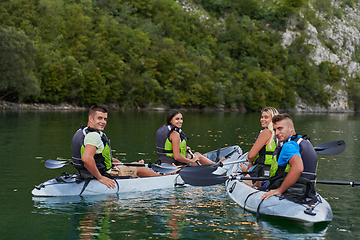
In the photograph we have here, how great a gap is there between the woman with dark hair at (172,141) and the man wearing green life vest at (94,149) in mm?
1614

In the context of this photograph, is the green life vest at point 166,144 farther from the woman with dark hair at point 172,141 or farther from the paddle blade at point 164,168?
the paddle blade at point 164,168

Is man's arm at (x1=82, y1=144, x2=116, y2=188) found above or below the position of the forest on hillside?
below

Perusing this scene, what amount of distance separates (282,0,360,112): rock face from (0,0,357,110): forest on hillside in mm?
2431

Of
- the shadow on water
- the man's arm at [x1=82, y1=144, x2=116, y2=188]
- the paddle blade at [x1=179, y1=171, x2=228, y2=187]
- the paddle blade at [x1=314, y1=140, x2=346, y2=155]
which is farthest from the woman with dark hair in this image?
the paddle blade at [x1=314, y1=140, x2=346, y2=155]

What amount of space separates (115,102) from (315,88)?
2416 inches

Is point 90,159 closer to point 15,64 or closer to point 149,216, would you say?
point 149,216

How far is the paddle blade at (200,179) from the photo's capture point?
8.17 m

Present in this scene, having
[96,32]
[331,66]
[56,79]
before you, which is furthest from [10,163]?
[331,66]

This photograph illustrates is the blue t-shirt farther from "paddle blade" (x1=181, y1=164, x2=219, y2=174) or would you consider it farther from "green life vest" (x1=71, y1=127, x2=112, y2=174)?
"green life vest" (x1=71, y1=127, x2=112, y2=174)

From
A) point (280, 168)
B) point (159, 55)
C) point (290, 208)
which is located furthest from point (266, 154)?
point (159, 55)

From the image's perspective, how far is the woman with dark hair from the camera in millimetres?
9711

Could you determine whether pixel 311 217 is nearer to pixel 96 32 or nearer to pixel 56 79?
pixel 56 79

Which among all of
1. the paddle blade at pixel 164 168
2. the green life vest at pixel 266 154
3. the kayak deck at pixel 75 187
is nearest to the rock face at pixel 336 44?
the paddle blade at pixel 164 168

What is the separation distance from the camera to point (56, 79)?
190ft
